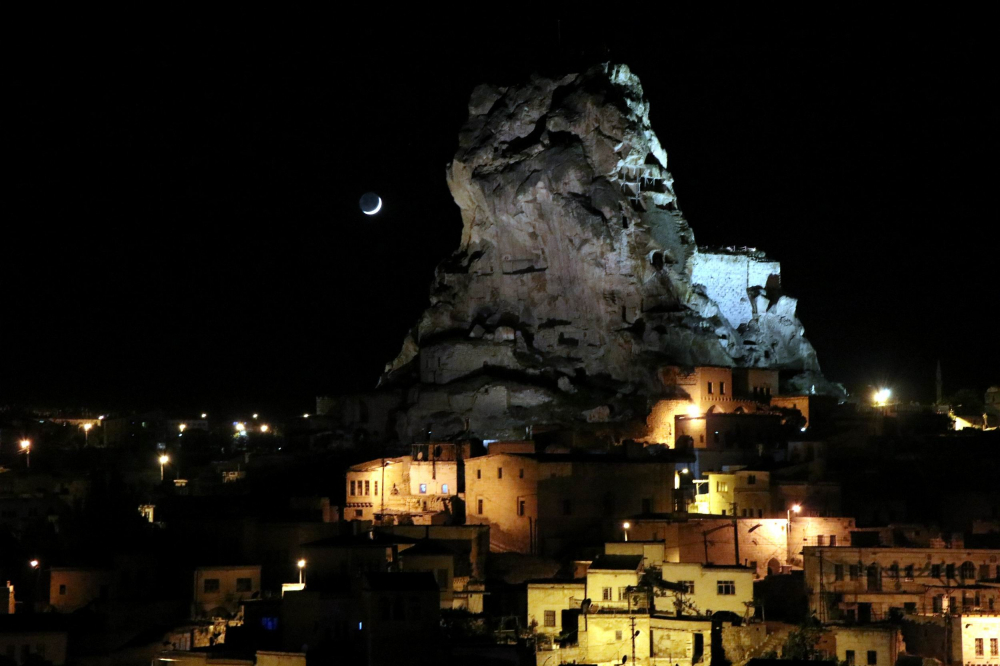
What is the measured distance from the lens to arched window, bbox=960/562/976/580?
47500mm

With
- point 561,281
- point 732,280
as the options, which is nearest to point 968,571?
point 561,281

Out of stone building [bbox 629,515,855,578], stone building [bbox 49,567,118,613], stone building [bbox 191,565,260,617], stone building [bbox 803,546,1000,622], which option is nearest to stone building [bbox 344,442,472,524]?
stone building [bbox 629,515,855,578]

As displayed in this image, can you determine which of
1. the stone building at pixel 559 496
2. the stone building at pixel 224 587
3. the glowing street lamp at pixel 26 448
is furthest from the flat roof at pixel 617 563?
the glowing street lamp at pixel 26 448

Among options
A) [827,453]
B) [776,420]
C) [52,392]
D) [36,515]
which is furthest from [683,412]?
[52,392]

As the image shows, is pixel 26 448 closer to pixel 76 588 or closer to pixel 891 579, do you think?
pixel 76 588

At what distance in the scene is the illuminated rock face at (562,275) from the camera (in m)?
77.4

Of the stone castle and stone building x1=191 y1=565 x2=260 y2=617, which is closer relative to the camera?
stone building x1=191 y1=565 x2=260 y2=617

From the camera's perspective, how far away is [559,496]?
5562cm

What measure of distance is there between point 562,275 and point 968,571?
3650cm

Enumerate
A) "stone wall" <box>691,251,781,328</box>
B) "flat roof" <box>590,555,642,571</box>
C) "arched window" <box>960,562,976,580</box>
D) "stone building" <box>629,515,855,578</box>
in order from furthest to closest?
"stone wall" <box>691,251,781,328</box>
"stone building" <box>629,515,855,578</box>
"arched window" <box>960,562,976,580</box>
"flat roof" <box>590,555,642,571</box>

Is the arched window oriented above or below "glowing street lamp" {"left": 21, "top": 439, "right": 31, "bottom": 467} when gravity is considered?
below

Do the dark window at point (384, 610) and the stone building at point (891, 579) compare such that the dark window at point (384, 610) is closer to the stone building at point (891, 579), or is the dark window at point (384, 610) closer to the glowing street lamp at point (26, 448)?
the stone building at point (891, 579)

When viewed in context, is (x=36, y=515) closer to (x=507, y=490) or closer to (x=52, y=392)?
(x=507, y=490)

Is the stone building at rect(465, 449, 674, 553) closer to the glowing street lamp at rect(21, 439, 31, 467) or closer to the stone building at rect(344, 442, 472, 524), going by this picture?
the stone building at rect(344, 442, 472, 524)
